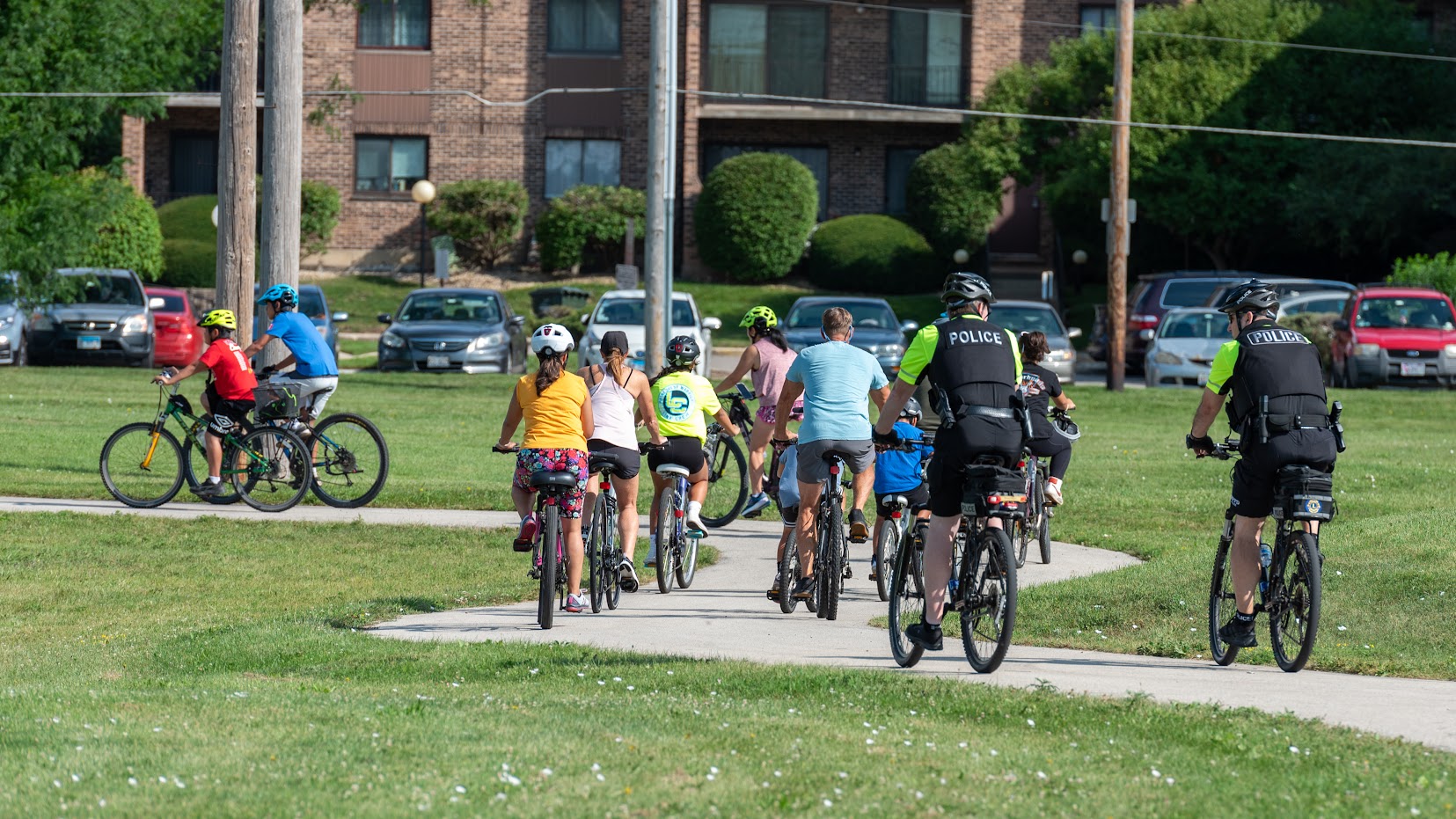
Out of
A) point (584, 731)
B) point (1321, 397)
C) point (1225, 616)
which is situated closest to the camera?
point (584, 731)

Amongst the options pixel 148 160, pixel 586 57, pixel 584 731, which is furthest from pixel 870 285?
pixel 584 731

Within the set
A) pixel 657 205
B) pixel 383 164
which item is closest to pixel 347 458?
pixel 657 205

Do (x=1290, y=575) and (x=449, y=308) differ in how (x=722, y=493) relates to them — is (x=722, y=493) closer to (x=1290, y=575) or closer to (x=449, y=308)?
(x=1290, y=575)

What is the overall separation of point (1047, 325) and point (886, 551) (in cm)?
1984

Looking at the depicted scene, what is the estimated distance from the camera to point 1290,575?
9.95m

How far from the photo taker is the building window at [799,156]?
47.0 meters

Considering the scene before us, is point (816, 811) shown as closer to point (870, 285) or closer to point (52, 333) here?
point (52, 333)

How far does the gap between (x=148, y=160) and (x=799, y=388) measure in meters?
39.9

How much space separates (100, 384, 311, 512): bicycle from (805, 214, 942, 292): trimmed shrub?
2830 cm

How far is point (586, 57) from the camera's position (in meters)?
46.4

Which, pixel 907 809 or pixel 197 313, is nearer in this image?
pixel 907 809

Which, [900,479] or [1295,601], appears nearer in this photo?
[1295,601]

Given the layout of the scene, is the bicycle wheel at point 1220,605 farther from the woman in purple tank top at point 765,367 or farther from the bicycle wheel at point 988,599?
the woman in purple tank top at point 765,367

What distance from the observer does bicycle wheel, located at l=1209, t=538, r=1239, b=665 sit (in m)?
9.74
